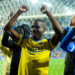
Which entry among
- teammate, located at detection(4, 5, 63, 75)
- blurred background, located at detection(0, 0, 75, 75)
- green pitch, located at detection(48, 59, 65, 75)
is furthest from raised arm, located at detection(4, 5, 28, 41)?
green pitch, located at detection(48, 59, 65, 75)

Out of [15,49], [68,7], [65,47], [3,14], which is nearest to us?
[65,47]

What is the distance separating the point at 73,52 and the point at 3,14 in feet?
2.16

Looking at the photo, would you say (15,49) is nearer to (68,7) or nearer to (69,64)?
(69,64)

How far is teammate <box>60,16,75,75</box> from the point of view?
30.5 inches

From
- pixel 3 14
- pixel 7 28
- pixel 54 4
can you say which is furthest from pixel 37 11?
pixel 7 28

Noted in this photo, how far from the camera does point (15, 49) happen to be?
36.7 inches

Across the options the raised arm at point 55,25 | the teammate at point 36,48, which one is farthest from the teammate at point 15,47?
the raised arm at point 55,25

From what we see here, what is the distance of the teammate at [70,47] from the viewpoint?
0.77m

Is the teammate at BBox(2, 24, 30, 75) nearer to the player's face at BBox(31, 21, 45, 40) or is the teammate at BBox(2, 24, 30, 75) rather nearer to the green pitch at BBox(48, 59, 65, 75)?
the player's face at BBox(31, 21, 45, 40)

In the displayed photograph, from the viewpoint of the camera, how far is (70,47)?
0.81 meters

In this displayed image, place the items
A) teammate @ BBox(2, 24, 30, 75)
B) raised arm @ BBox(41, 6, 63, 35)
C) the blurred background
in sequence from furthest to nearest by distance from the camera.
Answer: the blurred background < teammate @ BBox(2, 24, 30, 75) < raised arm @ BBox(41, 6, 63, 35)

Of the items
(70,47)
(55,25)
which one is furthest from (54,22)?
(70,47)

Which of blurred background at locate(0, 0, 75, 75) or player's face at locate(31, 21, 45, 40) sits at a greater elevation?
blurred background at locate(0, 0, 75, 75)

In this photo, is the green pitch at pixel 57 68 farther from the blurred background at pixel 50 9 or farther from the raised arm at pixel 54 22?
the raised arm at pixel 54 22
